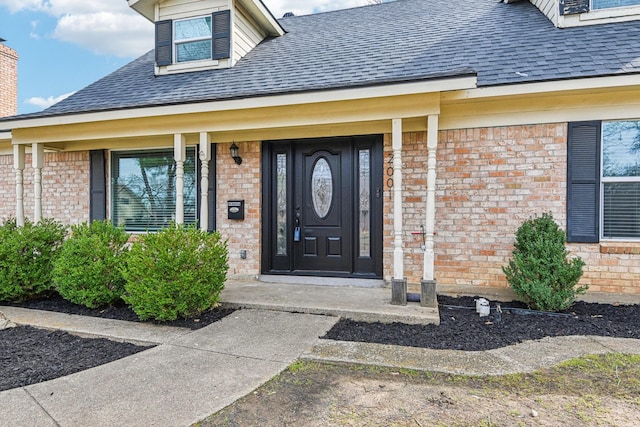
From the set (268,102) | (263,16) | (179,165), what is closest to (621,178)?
(268,102)

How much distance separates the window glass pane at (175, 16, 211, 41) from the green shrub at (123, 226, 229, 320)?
4.35 m

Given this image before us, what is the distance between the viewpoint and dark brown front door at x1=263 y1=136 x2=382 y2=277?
5.32 m

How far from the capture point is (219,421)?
209cm

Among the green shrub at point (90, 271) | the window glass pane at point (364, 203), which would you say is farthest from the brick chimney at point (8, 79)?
the window glass pane at point (364, 203)

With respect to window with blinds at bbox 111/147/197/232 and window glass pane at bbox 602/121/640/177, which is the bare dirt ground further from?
window with blinds at bbox 111/147/197/232

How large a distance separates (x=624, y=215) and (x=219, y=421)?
5082mm

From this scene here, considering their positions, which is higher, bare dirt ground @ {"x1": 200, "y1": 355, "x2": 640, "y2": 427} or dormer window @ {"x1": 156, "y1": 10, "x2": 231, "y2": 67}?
dormer window @ {"x1": 156, "y1": 10, "x2": 231, "y2": 67}

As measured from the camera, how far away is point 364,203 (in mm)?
5359

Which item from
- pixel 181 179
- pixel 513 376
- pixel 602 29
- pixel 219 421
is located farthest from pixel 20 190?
pixel 602 29

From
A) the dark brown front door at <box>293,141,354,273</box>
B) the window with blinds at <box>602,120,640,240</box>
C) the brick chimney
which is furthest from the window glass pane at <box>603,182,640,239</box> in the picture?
the brick chimney

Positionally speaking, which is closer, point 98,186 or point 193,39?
point 98,186

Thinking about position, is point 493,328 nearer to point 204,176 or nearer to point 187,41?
point 204,176

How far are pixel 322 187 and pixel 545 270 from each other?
3.03m

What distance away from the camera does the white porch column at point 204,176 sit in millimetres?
5215
